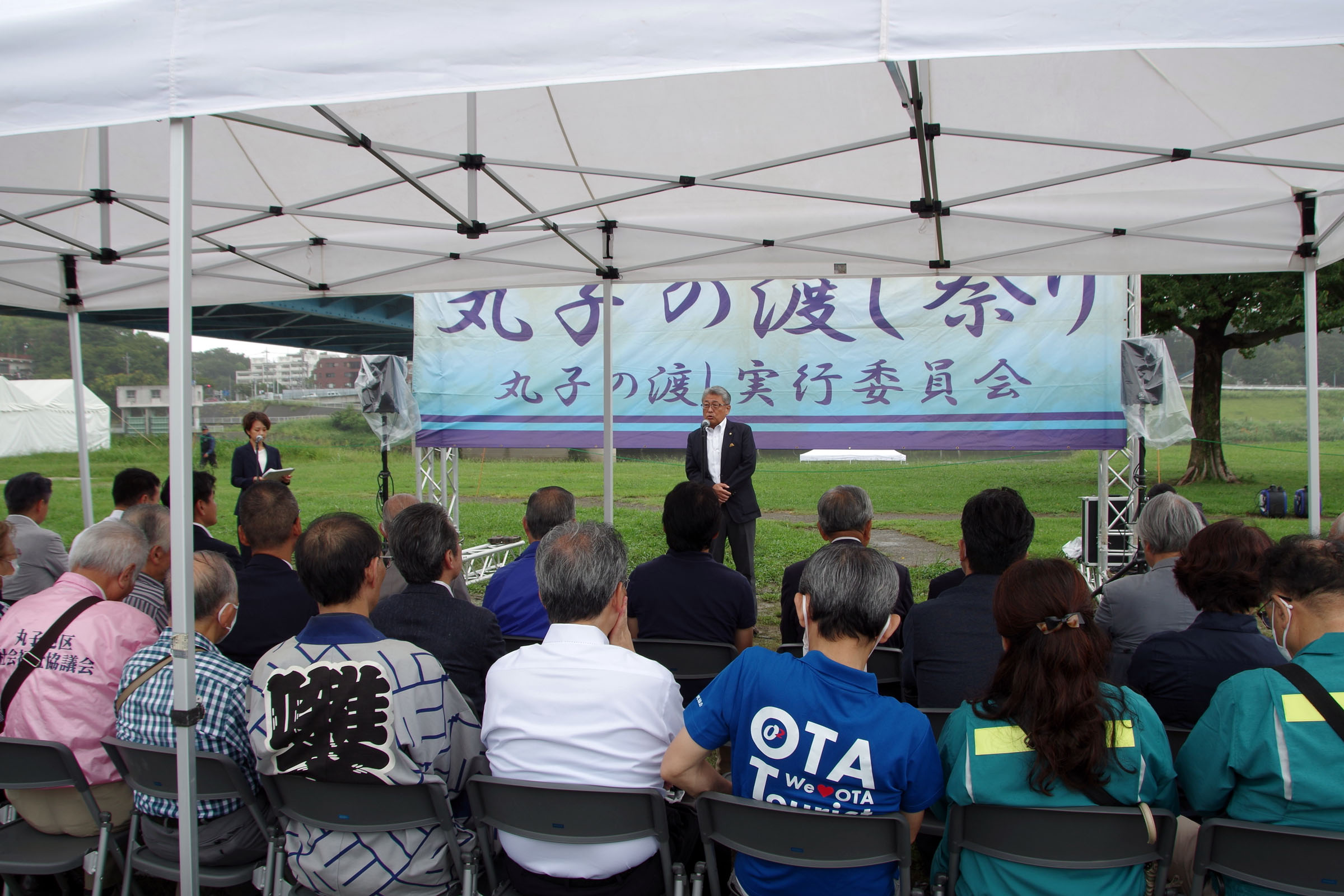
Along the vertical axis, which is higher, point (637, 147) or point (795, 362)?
point (637, 147)

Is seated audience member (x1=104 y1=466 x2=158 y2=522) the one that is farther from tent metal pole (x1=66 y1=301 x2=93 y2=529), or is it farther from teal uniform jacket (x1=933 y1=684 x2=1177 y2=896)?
teal uniform jacket (x1=933 y1=684 x2=1177 y2=896)

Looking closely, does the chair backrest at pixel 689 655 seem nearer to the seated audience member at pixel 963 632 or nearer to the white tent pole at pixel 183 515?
the seated audience member at pixel 963 632

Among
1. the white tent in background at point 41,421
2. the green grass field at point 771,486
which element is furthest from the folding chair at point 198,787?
the white tent in background at point 41,421

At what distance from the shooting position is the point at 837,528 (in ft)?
9.74

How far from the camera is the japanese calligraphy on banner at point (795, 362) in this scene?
18.8ft

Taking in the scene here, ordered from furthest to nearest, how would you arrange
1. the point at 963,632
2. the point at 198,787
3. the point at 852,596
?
the point at 963,632 → the point at 198,787 → the point at 852,596

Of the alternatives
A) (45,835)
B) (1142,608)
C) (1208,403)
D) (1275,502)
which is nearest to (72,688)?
(45,835)

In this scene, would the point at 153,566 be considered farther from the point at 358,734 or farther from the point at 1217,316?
the point at 1217,316

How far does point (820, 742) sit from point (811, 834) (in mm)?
162

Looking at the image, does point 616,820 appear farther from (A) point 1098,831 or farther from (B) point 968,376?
(B) point 968,376

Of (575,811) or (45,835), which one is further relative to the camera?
(45,835)

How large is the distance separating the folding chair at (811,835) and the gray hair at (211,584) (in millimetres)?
1246

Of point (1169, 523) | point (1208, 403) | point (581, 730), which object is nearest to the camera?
point (581, 730)

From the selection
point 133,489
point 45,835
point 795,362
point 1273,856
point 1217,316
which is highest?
point 1217,316
